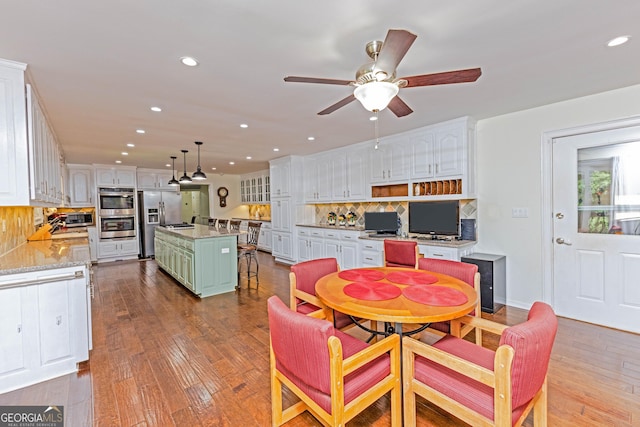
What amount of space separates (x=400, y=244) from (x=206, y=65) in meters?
→ 2.78

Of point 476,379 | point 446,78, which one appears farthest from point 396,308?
point 446,78

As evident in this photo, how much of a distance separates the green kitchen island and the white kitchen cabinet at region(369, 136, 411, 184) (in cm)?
262

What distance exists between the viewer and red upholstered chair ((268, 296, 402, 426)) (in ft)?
4.11

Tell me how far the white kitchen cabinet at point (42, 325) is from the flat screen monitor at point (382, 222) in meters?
3.98

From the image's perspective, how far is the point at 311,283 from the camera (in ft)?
8.19

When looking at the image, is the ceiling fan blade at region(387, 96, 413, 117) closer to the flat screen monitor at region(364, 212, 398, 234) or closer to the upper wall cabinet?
the flat screen monitor at region(364, 212, 398, 234)

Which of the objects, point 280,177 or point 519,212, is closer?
point 519,212

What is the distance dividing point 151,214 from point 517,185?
802cm

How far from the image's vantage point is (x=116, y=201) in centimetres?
713

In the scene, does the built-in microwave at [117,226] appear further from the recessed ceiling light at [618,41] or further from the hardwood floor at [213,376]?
the recessed ceiling light at [618,41]

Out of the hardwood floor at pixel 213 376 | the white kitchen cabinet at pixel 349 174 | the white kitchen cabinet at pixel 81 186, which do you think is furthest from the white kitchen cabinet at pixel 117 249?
the white kitchen cabinet at pixel 349 174

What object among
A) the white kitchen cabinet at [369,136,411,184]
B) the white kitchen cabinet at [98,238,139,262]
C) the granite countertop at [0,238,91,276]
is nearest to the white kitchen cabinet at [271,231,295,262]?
the white kitchen cabinet at [369,136,411,184]

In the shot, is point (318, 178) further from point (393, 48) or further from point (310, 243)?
point (393, 48)

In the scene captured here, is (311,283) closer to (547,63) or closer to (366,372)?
(366,372)
